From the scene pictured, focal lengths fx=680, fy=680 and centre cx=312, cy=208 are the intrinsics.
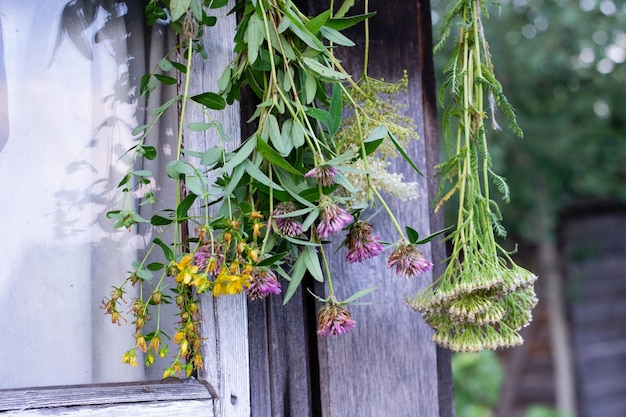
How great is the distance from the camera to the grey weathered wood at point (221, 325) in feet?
3.28

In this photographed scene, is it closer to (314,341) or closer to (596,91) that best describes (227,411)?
(314,341)

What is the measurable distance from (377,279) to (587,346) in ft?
15.8

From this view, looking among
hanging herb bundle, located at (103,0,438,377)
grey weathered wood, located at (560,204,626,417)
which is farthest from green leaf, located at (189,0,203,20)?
grey weathered wood, located at (560,204,626,417)

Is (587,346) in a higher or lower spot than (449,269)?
lower

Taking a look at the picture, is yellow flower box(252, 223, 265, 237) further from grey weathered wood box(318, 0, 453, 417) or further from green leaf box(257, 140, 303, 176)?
grey weathered wood box(318, 0, 453, 417)

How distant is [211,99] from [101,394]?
0.43 metres

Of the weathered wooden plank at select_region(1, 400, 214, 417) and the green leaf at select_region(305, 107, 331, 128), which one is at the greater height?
the green leaf at select_region(305, 107, 331, 128)

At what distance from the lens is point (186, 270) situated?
787 millimetres

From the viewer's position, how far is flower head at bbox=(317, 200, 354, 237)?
2.66 ft

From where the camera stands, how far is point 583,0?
425 centimetres

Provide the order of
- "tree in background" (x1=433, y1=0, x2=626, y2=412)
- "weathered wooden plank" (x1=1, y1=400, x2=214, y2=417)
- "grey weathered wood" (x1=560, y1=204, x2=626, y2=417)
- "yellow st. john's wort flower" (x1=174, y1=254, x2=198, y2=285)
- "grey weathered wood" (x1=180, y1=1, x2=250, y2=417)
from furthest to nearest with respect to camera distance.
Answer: "grey weathered wood" (x1=560, y1=204, x2=626, y2=417) < "tree in background" (x1=433, y1=0, x2=626, y2=412) < "grey weathered wood" (x1=180, y1=1, x2=250, y2=417) < "weathered wooden plank" (x1=1, y1=400, x2=214, y2=417) < "yellow st. john's wort flower" (x1=174, y1=254, x2=198, y2=285)

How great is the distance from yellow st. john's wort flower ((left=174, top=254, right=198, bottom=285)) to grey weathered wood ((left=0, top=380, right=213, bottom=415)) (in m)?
0.24

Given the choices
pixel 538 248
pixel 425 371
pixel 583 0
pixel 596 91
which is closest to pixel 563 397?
pixel 538 248

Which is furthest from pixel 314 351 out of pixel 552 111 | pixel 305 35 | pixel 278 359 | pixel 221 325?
pixel 552 111
